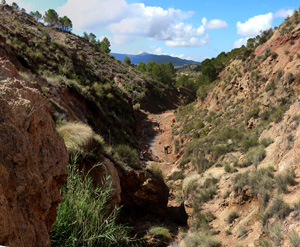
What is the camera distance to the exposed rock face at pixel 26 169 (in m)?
2.17

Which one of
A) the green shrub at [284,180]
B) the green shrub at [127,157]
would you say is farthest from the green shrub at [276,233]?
the green shrub at [127,157]

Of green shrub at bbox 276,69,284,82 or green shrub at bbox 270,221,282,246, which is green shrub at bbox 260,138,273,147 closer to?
green shrub at bbox 270,221,282,246

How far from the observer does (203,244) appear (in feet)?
22.7

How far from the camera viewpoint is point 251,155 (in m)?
11.1

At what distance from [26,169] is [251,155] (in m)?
10.5

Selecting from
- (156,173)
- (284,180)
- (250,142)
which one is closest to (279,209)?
(284,180)

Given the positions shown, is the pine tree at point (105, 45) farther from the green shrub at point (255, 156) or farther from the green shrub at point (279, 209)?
the green shrub at point (279, 209)

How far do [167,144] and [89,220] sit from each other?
67.6 ft

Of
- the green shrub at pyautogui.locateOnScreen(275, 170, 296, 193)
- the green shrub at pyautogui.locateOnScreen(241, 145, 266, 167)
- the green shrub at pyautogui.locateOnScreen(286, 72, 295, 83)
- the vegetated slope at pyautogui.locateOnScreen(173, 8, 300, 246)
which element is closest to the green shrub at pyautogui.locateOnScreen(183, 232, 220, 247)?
the vegetated slope at pyautogui.locateOnScreen(173, 8, 300, 246)

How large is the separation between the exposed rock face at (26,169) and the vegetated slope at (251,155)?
15.0ft

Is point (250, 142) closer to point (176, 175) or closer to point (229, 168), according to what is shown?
point (229, 168)

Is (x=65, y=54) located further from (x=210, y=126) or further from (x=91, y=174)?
(x=91, y=174)

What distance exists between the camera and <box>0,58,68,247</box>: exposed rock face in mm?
2166

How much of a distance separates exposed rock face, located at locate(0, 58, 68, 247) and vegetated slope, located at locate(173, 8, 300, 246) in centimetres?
457
